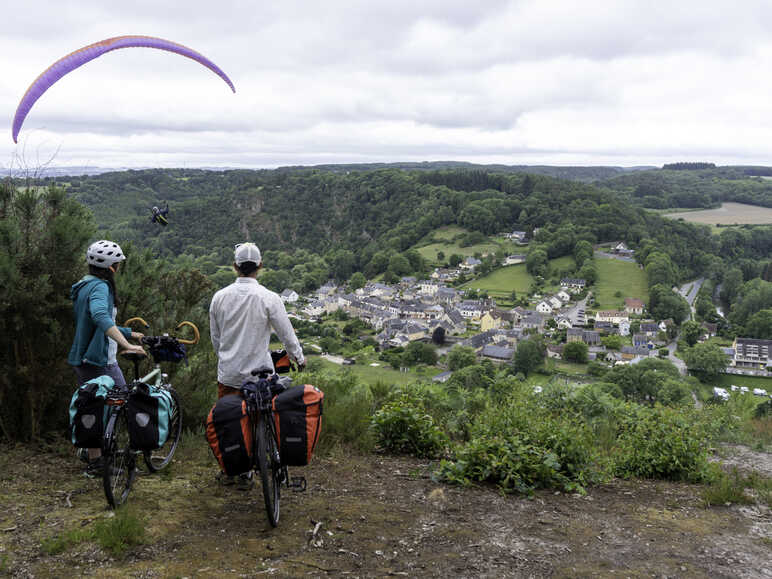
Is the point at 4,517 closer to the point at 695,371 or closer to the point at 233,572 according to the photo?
the point at 233,572

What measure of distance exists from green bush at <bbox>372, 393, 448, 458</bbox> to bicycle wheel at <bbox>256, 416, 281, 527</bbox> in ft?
6.92

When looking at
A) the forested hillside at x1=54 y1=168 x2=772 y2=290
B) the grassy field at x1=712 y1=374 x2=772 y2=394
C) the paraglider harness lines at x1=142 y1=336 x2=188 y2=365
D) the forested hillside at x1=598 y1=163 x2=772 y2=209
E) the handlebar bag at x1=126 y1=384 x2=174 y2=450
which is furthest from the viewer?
the forested hillside at x1=598 y1=163 x2=772 y2=209

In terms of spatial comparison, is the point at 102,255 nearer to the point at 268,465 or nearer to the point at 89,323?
the point at 89,323

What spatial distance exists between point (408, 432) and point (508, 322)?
65.5 meters

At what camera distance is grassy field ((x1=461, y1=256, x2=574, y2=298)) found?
86.5 meters

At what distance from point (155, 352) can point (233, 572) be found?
1.64 meters

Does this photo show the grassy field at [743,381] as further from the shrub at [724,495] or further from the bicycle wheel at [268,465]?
the bicycle wheel at [268,465]

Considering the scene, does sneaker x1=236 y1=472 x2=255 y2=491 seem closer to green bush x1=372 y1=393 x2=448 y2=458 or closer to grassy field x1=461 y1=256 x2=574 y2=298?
green bush x1=372 y1=393 x2=448 y2=458

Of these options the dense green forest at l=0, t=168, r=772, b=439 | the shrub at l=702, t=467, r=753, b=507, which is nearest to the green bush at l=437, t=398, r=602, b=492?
the shrub at l=702, t=467, r=753, b=507

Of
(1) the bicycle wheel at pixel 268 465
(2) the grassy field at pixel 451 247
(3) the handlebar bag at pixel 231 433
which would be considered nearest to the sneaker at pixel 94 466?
(3) the handlebar bag at pixel 231 433

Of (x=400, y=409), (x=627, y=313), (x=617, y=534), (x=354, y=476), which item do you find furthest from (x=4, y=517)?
(x=627, y=313)

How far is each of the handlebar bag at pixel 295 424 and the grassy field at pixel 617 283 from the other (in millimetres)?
76730

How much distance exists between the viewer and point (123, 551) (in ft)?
10.4

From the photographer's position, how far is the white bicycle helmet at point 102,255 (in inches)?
145
